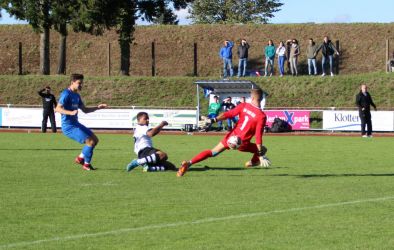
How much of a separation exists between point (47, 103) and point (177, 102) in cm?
1117

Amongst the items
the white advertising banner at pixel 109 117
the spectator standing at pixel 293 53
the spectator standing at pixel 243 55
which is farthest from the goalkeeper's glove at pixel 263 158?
the spectator standing at pixel 293 53

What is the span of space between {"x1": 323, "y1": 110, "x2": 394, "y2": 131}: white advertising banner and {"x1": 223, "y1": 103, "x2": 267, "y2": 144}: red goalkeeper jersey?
2293 centimetres

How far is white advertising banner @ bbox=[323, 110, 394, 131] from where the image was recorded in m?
37.7

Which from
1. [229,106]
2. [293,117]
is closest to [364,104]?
[293,117]

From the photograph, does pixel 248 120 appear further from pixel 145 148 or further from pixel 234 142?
pixel 145 148

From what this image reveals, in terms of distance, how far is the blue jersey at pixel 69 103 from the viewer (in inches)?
690

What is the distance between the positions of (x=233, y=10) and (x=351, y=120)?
2113 inches

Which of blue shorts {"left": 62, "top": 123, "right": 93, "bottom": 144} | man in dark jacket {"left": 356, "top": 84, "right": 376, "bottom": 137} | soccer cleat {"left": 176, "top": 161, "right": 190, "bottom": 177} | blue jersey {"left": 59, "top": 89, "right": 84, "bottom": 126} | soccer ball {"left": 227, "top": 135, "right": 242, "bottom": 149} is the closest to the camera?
soccer ball {"left": 227, "top": 135, "right": 242, "bottom": 149}

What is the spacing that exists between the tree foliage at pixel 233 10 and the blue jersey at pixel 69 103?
72929 mm

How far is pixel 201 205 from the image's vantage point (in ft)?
40.0

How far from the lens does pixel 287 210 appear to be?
11.6 metres

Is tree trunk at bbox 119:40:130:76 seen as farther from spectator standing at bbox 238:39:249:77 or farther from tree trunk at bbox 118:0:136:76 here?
spectator standing at bbox 238:39:249:77

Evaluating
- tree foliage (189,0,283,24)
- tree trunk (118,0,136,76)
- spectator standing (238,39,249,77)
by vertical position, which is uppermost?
tree foliage (189,0,283,24)

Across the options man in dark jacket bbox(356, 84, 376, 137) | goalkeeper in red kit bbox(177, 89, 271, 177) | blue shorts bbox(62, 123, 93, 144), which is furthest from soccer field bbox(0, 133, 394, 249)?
man in dark jacket bbox(356, 84, 376, 137)
